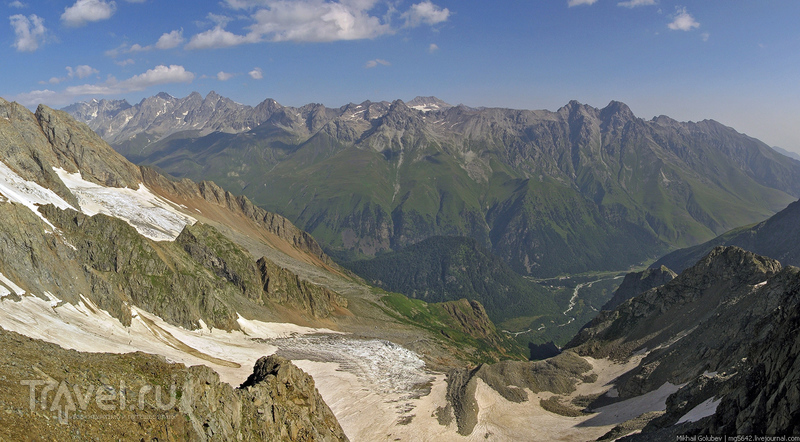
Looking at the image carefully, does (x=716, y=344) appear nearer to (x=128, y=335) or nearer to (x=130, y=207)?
(x=128, y=335)

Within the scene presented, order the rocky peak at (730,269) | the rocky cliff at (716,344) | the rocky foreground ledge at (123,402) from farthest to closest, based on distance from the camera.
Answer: the rocky peak at (730,269) < the rocky cliff at (716,344) < the rocky foreground ledge at (123,402)

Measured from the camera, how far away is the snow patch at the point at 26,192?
10475 centimetres

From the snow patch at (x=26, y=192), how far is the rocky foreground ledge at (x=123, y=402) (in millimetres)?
76864

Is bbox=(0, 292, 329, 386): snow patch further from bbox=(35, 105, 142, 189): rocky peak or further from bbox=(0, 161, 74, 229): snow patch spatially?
bbox=(35, 105, 142, 189): rocky peak

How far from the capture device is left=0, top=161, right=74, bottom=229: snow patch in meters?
105

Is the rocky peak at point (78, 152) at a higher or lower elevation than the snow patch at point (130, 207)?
higher

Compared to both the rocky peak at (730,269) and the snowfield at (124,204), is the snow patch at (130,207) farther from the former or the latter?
the rocky peak at (730,269)

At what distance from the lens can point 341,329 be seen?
15275 centimetres

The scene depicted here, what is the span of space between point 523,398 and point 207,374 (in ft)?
228

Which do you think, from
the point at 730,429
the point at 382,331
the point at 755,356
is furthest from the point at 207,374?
the point at 382,331

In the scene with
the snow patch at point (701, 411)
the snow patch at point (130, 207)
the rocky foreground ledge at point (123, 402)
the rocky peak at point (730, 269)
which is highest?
the snow patch at point (130, 207)

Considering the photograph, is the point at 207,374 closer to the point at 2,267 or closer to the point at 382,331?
the point at 2,267

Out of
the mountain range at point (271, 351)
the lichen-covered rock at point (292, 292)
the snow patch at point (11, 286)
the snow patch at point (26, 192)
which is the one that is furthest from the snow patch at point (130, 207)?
the snow patch at point (11, 286)

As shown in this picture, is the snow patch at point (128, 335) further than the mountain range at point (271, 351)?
Yes
